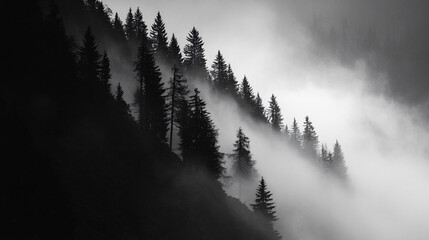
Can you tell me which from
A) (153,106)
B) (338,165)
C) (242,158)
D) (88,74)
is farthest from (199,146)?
(338,165)

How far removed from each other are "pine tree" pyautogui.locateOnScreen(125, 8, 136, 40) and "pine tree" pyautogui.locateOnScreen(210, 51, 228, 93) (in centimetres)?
2077

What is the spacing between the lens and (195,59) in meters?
92.3

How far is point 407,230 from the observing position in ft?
323

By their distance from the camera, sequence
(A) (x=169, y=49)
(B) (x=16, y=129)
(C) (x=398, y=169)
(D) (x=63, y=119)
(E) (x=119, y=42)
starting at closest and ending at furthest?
(B) (x=16, y=129), (D) (x=63, y=119), (E) (x=119, y=42), (A) (x=169, y=49), (C) (x=398, y=169)

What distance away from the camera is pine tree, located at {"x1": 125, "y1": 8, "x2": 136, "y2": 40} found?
89.0m

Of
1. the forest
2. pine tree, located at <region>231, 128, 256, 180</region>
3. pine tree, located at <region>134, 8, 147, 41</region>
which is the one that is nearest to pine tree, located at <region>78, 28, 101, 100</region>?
the forest

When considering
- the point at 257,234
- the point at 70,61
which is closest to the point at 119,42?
the point at 70,61

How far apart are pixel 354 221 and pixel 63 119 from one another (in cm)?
7349

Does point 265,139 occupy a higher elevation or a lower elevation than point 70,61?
higher

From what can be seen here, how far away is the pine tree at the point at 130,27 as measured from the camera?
89.0 meters

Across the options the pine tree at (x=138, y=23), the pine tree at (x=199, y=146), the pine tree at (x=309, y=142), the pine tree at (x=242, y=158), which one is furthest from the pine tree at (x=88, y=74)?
the pine tree at (x=309, y=142)

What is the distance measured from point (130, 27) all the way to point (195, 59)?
56.3 ft

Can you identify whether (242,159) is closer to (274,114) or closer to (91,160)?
(91,160)

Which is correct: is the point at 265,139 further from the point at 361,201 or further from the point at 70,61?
the point at 70,61
